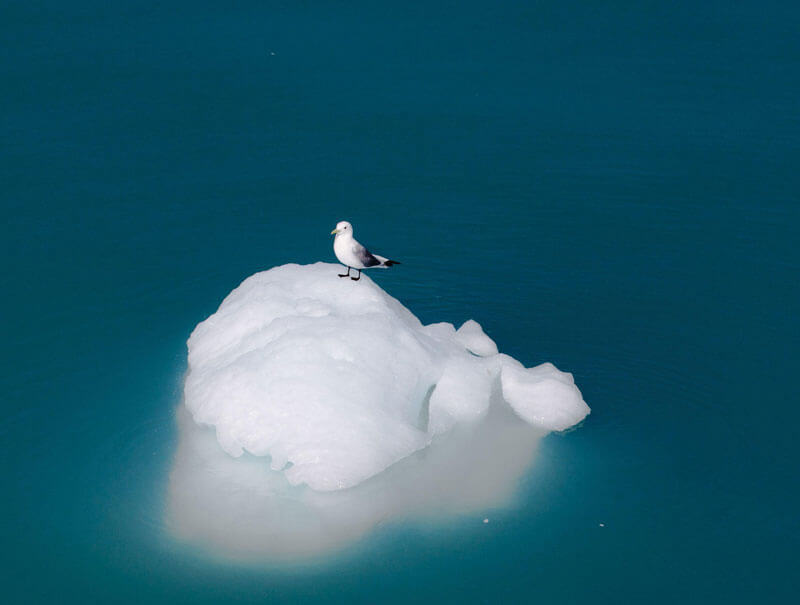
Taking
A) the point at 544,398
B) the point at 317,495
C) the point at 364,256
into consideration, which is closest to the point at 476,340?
the point at 544,398

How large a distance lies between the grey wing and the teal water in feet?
4.76

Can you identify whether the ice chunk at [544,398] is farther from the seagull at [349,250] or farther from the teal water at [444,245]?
the seagull at [349,250]

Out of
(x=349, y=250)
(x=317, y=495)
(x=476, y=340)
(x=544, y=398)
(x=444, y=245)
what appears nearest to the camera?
(x=317, y=495)

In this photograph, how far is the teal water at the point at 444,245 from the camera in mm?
7129

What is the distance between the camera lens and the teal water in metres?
7.13

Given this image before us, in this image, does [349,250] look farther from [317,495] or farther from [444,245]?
[444,245]

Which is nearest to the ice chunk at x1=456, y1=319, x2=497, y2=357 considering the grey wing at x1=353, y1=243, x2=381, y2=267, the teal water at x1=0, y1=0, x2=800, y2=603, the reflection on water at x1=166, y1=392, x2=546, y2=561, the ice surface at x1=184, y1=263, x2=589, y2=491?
the ice surface at x1=184, y1=263, x2=589, y2=491

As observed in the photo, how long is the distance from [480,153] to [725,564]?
5.94m

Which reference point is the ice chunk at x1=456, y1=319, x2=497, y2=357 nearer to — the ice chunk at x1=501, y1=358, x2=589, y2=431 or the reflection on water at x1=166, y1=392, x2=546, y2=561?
the ice chunk at x1=501, y1=358, x2=589, y2=431

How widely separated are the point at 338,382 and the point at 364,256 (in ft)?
3.30

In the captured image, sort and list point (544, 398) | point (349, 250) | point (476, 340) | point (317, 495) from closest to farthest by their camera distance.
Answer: point (317, 495) < point (349, 250) < point (544, 398) < point (476, 340)

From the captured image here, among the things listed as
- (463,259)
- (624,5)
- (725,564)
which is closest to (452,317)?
(463,259)

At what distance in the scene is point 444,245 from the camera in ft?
34.2

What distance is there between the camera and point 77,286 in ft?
32.3
